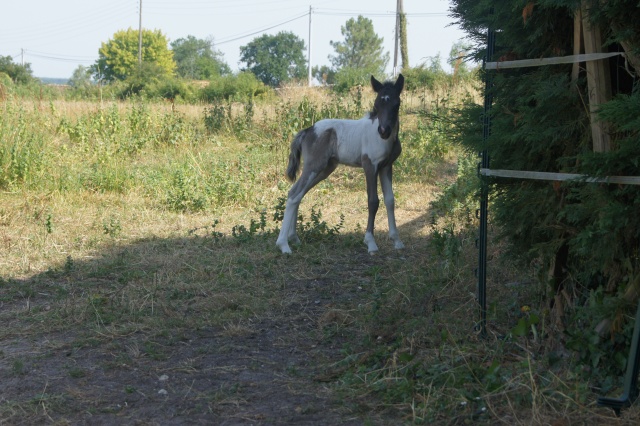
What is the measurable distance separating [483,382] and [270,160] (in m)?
9.97

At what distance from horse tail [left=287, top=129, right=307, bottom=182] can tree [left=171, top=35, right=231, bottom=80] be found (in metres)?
101

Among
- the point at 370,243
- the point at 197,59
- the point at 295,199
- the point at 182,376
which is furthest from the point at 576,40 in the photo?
the point at 197,59

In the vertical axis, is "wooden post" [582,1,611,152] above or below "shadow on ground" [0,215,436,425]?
above

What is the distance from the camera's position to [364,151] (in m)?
8.31

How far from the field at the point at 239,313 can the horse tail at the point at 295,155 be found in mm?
600

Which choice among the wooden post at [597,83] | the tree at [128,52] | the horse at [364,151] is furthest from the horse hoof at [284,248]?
the tree at [128,52]

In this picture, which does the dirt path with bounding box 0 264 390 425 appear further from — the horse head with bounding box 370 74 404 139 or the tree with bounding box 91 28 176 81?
the tree with bounding box 91 28 176 81

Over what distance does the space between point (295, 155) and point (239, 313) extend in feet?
11.6

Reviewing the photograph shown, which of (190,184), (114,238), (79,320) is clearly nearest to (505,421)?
(79,320)

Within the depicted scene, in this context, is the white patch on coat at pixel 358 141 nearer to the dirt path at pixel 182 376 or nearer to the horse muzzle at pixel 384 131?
the horse muzzle at pixel 384 131

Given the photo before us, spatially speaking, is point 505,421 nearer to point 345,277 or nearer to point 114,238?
point 345,277

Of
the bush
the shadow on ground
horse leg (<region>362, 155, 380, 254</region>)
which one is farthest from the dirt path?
the bush

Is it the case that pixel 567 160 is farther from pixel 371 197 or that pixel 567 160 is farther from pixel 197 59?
pixel 197 59

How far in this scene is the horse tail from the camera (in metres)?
8.80
